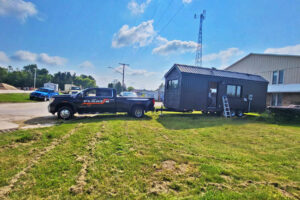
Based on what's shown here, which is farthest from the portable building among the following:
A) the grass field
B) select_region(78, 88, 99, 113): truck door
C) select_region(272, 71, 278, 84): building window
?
select_region(272, 71, 278, 84): building window

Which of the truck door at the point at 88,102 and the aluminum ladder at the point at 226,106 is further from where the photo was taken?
the aluminum ladder at the point at 226,106

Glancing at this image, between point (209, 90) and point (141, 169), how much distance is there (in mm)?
9320

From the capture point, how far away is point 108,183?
245cm

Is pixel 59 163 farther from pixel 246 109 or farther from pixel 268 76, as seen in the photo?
pixel 268 76

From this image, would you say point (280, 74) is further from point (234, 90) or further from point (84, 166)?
point (84, 166)

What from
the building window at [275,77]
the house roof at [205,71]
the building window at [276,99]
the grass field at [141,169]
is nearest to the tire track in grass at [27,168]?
the grass field at [141,169]

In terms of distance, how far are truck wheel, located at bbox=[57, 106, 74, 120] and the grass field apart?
3.35 meters

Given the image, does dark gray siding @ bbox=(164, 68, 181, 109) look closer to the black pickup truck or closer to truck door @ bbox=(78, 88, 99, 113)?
the black pickup truck

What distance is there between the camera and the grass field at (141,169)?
2270 millimetres

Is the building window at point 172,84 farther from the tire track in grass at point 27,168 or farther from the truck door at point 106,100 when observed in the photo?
the tire track in grass at point 27,168

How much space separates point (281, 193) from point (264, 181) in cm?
33

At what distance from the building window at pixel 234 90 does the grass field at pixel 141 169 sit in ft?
24.0

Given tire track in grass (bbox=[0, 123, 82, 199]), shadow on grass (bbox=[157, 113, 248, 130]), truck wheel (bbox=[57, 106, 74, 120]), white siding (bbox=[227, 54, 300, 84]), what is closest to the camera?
tire track in grass (bbox=[0, 123, 82, 199])

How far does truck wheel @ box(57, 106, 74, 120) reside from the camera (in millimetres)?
7789
